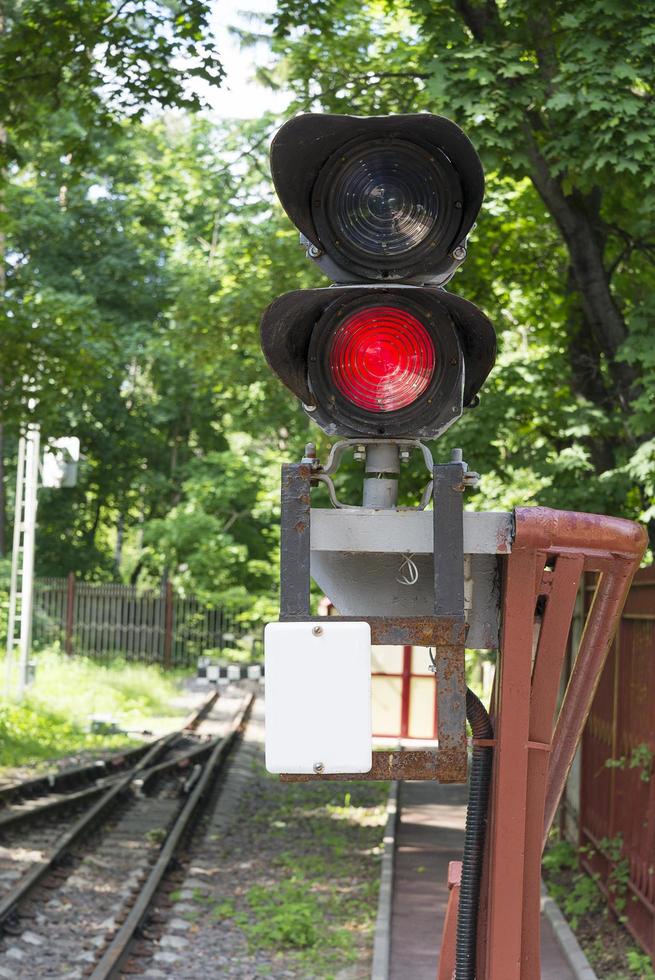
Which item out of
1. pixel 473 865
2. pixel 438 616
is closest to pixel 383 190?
pixel 438 616

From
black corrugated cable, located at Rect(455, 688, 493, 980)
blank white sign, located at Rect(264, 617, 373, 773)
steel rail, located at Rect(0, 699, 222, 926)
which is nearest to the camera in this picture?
blank white sign, located at Rect(264, 617, 373, 773)

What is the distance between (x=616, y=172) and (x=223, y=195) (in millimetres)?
15847

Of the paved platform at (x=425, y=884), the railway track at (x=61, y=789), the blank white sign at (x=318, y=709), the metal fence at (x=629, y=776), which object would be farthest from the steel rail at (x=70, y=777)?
the blank white sign at (x=318, y=709)

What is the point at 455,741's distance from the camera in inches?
101

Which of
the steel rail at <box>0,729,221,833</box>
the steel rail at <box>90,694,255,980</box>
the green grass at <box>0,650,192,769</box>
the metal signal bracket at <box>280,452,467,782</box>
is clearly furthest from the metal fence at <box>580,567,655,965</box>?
the green grass at <box>0,650,192,769</box>

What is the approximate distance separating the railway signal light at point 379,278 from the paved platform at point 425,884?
5.32 m

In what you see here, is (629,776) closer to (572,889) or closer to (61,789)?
(572,889)

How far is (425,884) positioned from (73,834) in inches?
132

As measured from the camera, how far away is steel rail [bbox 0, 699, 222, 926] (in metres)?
8.86

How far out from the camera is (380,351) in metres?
2.80

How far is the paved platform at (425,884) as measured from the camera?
7898mm

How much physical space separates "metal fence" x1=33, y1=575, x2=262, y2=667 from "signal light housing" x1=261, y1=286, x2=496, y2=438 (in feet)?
99.9

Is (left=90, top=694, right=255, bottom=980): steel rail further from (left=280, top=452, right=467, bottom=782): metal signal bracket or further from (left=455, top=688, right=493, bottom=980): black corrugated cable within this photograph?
(left=280, top=452, right=467, bottom=782): metal signal bracket

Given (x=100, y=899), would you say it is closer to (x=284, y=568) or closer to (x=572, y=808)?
(x=572, y=808)
